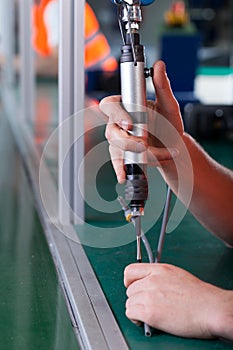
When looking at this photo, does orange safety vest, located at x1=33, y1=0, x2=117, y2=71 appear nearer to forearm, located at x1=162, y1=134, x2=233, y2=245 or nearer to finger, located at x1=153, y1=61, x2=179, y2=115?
forearm, located at x1=162, y1=134, x2=233, y2=245

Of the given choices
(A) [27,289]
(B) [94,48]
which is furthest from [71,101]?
(B) [94,48]

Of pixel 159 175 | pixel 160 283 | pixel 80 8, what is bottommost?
pixel 160 283

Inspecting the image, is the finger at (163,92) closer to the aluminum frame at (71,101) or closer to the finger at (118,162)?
the finger at (118,162)

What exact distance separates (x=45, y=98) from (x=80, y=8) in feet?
11.5

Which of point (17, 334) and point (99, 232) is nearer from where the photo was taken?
point (17, 334)

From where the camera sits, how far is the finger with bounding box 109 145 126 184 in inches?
46.5

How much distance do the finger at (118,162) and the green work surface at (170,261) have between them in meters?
0.27

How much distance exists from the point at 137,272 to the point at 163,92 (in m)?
0.35

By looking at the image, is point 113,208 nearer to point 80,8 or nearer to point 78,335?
point 80,8

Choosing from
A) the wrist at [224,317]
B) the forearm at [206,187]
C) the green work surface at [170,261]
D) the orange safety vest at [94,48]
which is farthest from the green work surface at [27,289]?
the orange safety vest at [94,48]

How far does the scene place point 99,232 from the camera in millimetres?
1823

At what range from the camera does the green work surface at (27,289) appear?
1.19 meters

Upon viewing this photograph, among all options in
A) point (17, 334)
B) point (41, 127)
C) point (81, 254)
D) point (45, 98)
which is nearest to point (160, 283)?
point (17, 334)

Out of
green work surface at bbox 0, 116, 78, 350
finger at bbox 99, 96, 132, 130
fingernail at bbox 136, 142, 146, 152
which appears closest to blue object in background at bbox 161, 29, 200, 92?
green work surface at bbox 0, 116, 78, 350
